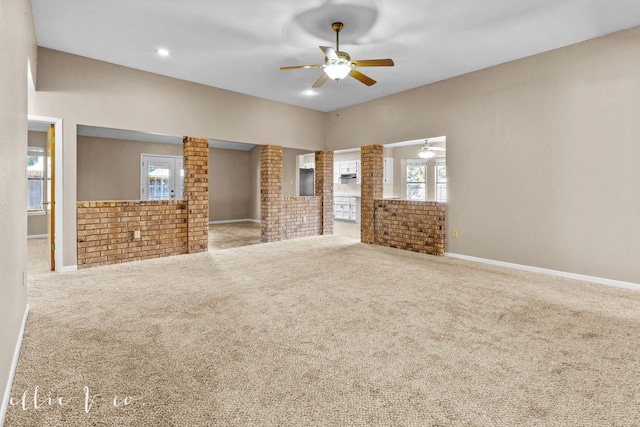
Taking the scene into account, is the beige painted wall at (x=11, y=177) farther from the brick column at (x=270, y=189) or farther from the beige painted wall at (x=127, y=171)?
the beige painted wall at (x=127, y=171)

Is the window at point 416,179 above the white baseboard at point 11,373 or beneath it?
above

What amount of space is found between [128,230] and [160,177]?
5036 mm

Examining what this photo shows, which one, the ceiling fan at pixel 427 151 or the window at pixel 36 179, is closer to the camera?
the window at pixel 36 179

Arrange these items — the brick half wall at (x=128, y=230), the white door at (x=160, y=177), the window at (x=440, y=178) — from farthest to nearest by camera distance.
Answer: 1. the window at (x=440, y=178)
2. the white door at (x=160, y=177)
3. the brick half wall at (x=128, y=230)

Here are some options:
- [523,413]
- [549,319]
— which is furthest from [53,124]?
[549,319]

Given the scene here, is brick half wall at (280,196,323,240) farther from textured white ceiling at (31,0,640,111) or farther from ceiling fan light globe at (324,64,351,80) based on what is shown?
ceiling fan light globe at (324,64,351,80)

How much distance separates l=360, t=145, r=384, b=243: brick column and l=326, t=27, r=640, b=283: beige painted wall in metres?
1.18

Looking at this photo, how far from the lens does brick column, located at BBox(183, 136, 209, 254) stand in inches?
214

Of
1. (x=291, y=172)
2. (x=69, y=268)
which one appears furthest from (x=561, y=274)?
(x=291, y=172)

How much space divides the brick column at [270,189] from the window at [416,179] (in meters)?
4.88

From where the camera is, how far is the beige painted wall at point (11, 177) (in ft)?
5.62

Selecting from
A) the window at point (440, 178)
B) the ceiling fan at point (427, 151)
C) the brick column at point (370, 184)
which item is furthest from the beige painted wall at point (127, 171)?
the window at point (440, 178)

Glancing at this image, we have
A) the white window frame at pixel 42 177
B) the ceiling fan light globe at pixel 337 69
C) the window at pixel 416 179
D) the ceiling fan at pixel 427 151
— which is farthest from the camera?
the window at pixel 416 179

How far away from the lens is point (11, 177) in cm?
199
